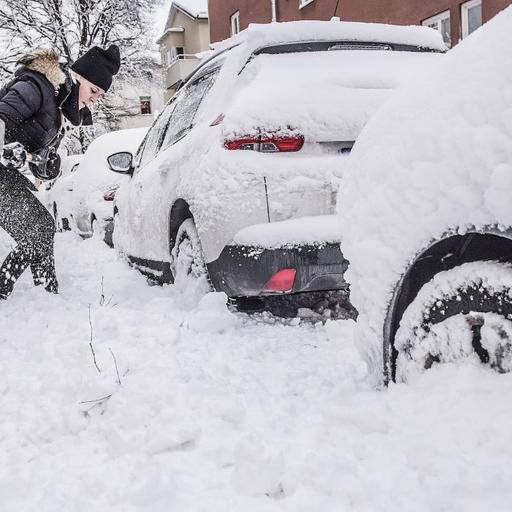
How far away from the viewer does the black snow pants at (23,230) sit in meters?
4.35

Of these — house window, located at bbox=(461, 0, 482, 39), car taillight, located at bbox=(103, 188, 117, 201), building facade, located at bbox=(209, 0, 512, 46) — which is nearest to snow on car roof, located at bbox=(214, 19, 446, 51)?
building facade, located at bbox=(209, 0, 512, 46)

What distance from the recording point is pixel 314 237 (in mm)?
3084

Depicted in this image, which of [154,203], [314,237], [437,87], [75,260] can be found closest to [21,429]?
[314,237]

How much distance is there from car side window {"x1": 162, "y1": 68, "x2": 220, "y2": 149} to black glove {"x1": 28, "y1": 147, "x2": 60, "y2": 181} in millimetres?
838

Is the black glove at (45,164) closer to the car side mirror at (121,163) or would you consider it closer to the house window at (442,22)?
the car side mirror at (121,163)

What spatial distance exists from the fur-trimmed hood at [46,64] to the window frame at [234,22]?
23.6 meters

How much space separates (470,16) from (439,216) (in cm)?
1401

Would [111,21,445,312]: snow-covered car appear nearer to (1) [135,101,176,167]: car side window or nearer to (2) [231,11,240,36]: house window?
(1) [135,101,176,167]: car side window

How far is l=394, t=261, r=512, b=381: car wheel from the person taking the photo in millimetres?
1745

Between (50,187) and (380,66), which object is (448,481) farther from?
(50,187)

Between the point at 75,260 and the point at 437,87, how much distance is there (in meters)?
6.53

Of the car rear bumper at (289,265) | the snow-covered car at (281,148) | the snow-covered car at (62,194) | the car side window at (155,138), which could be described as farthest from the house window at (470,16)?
the car rear bumper at (289,265)

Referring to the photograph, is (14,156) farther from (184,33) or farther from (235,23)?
(184,33)

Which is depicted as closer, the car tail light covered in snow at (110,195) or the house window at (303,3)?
the car tail light covered in snow at (110,195)
